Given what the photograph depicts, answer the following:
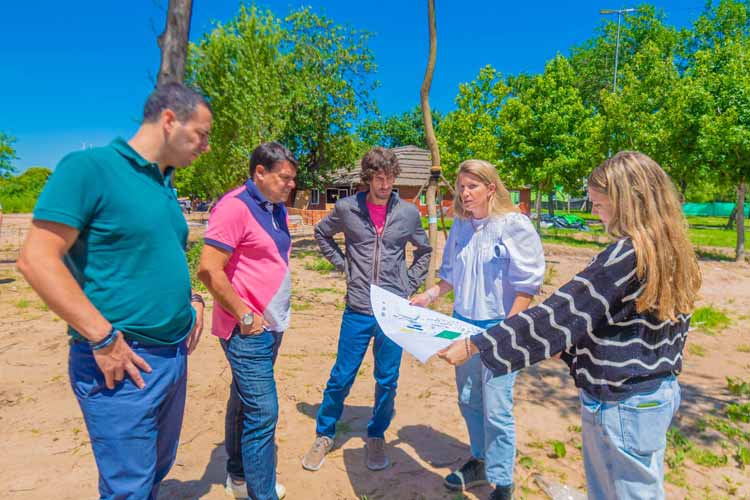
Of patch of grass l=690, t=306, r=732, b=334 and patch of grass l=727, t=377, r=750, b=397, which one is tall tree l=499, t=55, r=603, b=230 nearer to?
patch of grass l=690, t=306, r=732, b=334

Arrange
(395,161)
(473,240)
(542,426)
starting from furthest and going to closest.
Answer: (542,426), (395,161), (473,240)

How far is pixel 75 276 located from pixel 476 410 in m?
2.28

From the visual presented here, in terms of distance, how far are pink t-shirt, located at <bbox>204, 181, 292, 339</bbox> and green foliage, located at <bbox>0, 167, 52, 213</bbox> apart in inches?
1372

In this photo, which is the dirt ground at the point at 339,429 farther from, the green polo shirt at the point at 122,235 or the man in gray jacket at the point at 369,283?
the green polo shirt at the point at 122,235

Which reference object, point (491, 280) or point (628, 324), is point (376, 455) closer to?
point (491, 280)

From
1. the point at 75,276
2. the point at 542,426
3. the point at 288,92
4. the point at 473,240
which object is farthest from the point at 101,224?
the point at 288,92

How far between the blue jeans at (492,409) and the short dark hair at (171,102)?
1802mm

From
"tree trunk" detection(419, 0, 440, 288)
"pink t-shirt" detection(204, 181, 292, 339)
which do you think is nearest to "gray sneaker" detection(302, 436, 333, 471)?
"pink t-shirt" detection(204, 181, 292, 339)

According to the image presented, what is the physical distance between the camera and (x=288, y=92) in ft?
52.4

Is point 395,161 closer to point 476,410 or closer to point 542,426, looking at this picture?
point 476,410

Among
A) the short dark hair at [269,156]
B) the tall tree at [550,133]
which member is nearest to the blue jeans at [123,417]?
the short dark hair at [269,156]

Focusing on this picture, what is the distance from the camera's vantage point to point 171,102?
1737mm

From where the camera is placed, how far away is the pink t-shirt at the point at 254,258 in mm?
2402

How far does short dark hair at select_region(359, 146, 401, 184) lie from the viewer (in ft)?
10.3
